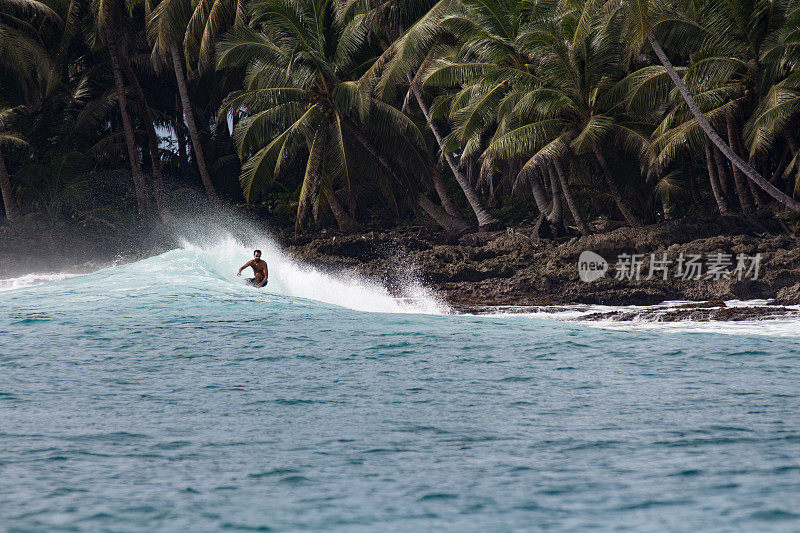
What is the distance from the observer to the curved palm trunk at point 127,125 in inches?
1082

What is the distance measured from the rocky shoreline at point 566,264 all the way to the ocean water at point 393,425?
3.50 metres

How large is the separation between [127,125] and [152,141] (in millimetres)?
1703

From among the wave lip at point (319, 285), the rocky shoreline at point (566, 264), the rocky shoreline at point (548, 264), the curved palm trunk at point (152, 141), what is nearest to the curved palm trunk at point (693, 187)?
the rocky shoreline at point (566, 264)

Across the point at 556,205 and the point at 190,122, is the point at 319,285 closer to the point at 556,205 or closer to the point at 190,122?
the point at 556,205

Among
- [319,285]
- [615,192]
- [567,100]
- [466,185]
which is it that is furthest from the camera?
[466,185]

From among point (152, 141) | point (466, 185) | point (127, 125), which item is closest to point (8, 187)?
point (127, 125)

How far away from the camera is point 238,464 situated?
5.77m

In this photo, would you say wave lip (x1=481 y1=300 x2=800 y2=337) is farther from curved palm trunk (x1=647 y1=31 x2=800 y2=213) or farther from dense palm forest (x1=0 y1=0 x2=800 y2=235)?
dense palm forest (x1=0 y1=0 x2=800 y2=235)

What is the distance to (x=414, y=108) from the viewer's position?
91.8 ft

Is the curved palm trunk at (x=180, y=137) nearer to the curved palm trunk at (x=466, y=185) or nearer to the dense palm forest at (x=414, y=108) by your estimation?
the dense palm forest at (x=414, y=108)

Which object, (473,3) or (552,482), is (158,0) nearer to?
(473,3)

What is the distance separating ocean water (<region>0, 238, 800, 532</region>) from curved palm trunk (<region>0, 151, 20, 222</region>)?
648 inches

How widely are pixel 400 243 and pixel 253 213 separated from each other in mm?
8071

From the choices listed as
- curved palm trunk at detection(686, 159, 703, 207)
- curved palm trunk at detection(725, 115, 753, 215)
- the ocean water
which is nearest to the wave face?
the ocean water
